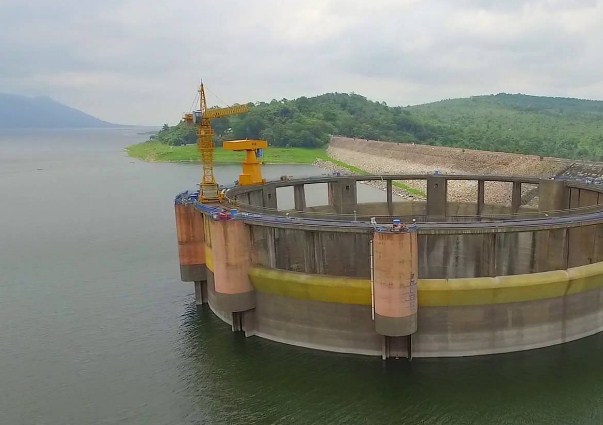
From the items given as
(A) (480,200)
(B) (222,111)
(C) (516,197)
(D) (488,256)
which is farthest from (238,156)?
(D) (488,256)

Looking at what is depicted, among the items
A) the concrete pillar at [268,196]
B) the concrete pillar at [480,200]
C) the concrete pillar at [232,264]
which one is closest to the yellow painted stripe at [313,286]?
the concrete pillar at [232,264]

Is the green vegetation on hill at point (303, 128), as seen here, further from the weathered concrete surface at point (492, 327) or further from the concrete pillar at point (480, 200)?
the weathered concrete surface at point (492, 327)

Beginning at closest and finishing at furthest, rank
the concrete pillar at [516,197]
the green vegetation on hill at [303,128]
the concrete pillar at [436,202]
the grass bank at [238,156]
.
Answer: the concrete pillar at [516,197] → the concrete pillar at [436,202] → the grass bank at [238,156] → the green vegetation on hill at [303,128]

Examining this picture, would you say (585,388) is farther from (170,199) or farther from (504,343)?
(170,199)

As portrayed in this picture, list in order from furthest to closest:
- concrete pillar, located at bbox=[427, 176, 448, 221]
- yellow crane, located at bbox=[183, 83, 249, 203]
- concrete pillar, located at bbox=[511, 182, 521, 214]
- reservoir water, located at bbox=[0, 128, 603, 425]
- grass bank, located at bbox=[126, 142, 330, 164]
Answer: grass bank, located at bbox=[126, 142, 330, 164]
concrete pillar, located at bbox=[427, 176, 448, 221]
concrete pillar, located at bbox=[511, 182, 521, 214]
yellow crane, located at bbox=[183, 83, 249, 203]
reservoir water, located at bbox=[0, 128, 603, 425]

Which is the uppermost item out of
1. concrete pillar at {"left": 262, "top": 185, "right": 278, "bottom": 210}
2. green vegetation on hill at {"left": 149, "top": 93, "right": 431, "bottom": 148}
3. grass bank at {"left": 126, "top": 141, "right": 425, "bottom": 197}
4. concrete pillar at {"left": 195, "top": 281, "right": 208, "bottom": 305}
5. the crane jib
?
the crane jib

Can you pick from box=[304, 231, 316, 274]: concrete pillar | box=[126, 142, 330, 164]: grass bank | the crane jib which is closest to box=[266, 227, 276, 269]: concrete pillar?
box=[304, 231, 316, 274]: concrete pillar

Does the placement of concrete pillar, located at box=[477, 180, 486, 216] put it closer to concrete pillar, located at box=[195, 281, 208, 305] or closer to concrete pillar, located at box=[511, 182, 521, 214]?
concrete pillar, located at box=[511, 182, 521, 214]

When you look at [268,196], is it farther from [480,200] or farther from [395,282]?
[395,282]
